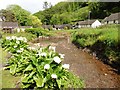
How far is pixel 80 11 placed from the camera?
452ft

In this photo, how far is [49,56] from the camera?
10.4 meters

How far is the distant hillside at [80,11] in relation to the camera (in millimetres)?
95562

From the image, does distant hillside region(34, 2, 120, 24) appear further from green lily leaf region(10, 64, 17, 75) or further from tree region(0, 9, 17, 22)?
green lily leaf region(10, 64, 17, 75)

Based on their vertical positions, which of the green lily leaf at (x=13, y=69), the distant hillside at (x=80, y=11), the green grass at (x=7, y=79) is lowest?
the distant hillside at (x=80, y=11)

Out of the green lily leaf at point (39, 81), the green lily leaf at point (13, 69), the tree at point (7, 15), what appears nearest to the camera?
the green lily leaf at point (39, 81)

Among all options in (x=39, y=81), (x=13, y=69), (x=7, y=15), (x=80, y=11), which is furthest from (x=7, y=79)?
(x=80, y=11)

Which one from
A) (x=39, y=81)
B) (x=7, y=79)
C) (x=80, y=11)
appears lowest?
(x=80, y=11)

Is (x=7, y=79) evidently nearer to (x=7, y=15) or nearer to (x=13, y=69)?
(x=13, y=69)

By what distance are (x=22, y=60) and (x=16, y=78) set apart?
47.2 inches

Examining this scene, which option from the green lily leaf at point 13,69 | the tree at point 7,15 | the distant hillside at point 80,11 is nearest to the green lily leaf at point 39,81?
the green lily leaf at point 13,69

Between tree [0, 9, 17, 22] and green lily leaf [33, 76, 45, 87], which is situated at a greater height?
green lily leaf [33, 76, 45, 87]

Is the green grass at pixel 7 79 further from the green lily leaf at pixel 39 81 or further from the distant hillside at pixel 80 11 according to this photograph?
the distant hillside at pixel 80 11

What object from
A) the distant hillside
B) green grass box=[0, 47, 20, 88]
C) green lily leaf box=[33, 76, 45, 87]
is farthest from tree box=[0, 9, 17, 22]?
green lily leaf box=[33, 76, 45, 87]

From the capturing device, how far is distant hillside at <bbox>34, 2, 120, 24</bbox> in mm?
95562
